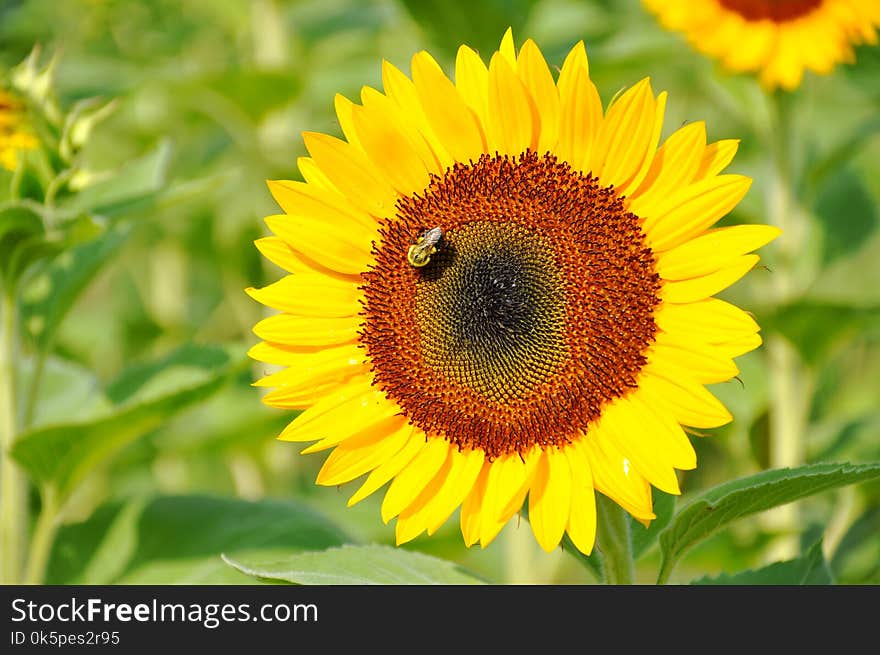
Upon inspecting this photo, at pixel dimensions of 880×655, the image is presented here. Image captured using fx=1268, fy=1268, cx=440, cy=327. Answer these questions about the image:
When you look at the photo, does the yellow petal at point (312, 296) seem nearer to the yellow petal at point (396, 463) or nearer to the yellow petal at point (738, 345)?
the yellow petal at point (396, 463)

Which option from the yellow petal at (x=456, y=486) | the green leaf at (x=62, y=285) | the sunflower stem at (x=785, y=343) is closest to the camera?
the yellow petal at (x=456, y=486)

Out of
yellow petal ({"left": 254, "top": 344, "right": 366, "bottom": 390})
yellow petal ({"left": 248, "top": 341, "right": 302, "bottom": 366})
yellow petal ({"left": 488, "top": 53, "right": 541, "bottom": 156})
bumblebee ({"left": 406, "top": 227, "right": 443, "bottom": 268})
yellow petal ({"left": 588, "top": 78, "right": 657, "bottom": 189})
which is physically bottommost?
yellow petal ({"left": 254, "top": 344, "right": 366, "bottom": 390})

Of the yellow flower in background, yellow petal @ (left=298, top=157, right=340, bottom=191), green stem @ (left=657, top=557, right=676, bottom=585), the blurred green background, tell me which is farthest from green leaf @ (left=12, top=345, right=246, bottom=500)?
green stem @ (left=657, top=557, right=676, bottom=585)

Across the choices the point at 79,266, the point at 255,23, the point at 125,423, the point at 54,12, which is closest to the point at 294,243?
the point at 125,423

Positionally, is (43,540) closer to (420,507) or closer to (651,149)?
(420,507)

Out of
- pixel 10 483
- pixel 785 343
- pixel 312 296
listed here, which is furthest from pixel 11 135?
pixel 785 343

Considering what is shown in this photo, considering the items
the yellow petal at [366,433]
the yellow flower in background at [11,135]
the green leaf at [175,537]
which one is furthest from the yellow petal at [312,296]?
the green leaf at [175,537]

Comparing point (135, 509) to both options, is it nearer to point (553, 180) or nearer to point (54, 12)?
point (553, 180)

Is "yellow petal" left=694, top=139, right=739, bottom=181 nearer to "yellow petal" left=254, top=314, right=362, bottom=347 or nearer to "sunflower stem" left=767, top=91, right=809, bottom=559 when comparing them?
"yellow petal" left=254, top=314, right=362, bottom=347
